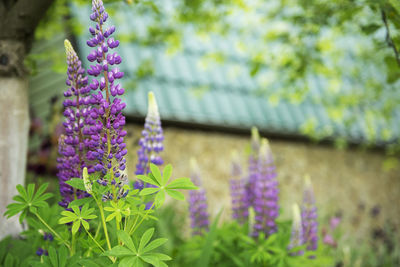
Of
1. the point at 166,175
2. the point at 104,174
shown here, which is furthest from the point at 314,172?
the point at 104,174

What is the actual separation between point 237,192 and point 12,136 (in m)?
1.63

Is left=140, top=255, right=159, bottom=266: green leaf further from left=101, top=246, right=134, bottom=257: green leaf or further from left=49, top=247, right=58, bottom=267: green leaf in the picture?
left=49, top=247, right=58, bottom=267: green leaf

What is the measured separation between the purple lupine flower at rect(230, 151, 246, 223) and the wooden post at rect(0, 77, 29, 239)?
1.49 metres

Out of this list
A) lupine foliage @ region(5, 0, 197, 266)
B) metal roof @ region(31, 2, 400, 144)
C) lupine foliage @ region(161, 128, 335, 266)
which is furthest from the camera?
metal roof @ region(31, 2, 400, 144)

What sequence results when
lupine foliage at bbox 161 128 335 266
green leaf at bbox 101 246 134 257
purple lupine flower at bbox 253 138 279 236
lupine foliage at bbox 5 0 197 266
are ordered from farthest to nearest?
purple lupine flower at bbox 253 138 279 236, lupine foliage at bbox 161 128 335 266, lupine foliage at bbox 5 0 197 266, green leaf at bbox 101 246 134 257

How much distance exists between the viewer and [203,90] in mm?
7824

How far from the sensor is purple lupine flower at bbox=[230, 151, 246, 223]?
3.27m

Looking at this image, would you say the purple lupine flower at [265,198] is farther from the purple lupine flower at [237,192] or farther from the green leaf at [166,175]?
the green leaf at [166,175]

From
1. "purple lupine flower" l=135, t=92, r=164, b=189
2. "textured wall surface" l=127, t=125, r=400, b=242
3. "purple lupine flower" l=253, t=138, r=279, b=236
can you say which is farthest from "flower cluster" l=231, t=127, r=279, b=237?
"textured wall surface" l=127, t=125, r=400, b=242

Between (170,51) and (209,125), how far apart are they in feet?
7.44

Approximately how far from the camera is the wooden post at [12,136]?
2635 millimetres

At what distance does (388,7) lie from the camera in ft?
7.72

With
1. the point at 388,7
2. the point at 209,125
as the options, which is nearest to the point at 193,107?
the point at 209,125

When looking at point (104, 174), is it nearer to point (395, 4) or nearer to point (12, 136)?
point (12, 136)
